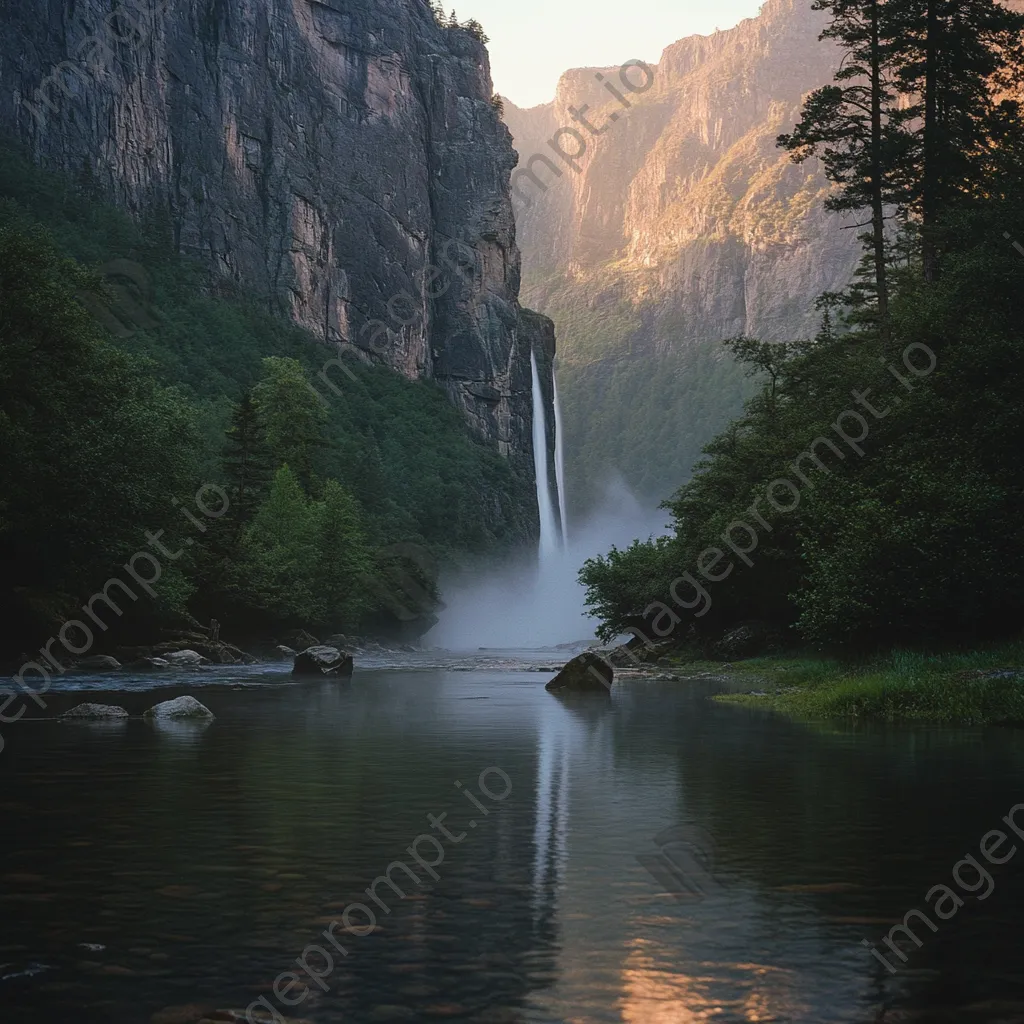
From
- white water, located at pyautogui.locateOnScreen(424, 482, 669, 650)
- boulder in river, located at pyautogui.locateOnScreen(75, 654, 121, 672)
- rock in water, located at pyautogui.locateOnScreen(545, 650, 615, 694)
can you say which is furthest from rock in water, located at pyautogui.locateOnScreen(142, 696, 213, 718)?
white water, located at pyautogui.locateOnScreen(424, 482, 669, 650)

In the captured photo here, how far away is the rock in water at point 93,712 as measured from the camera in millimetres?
27625

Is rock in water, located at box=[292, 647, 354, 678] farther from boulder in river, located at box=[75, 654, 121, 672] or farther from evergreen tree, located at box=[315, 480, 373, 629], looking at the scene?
evergreen tree, located at box=[315, 480, 373, 629]

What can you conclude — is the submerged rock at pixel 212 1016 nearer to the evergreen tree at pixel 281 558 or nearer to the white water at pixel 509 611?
the evergreen tree at pixel 281 558

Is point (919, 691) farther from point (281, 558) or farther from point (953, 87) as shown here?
point (281, 558)

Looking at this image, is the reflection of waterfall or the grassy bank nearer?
the reflection of waterfall

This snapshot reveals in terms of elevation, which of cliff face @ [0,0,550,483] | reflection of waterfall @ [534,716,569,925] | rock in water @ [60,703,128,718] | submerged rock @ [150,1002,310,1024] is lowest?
rock in water @ [60,703,128,718]

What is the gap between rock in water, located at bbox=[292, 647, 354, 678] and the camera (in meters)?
54.9

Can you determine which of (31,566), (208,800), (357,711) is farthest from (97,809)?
(31,566)

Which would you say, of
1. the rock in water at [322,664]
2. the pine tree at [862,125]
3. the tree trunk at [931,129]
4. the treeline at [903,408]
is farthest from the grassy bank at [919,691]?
the rock in water at [322,664]

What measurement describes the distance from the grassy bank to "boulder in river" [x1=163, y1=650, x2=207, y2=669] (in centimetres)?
2771

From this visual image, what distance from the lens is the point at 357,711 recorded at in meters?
32.8

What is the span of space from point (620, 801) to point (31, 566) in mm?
38313

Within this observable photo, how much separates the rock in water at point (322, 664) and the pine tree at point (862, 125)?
27793 mm

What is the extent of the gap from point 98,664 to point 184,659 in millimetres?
6155
